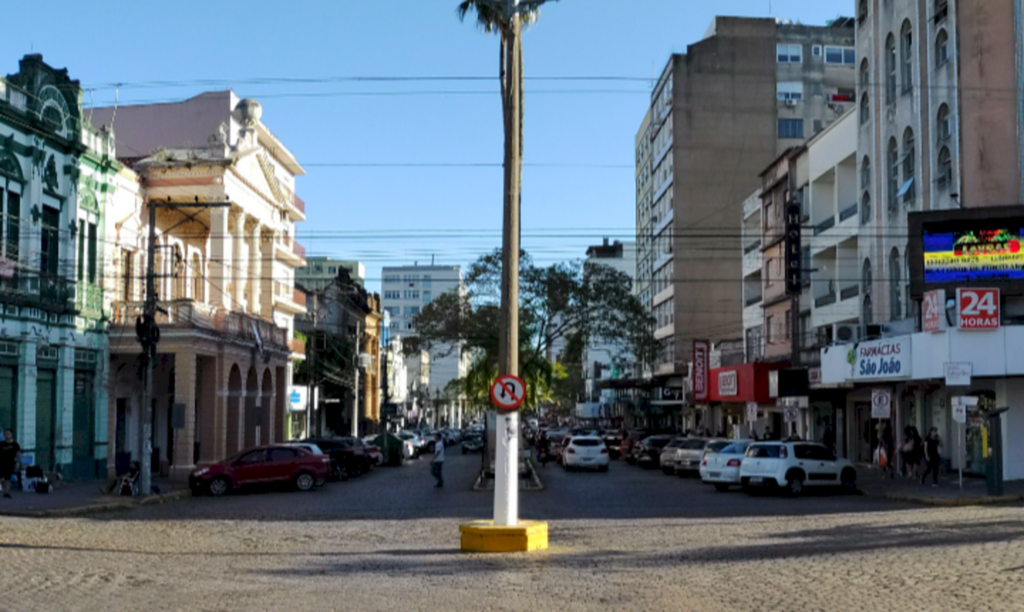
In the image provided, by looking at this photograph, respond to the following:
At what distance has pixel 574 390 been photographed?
511 feet

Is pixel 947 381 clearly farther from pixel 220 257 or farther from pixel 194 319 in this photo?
pixel 220 257

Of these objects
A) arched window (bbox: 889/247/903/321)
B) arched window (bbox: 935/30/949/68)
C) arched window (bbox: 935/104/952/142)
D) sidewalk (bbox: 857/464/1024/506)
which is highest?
arched window (bbox: 935/30/949/68)

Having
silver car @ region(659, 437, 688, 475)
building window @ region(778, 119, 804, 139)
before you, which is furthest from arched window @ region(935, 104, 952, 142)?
building window @ region(778, 119, 804, 139)

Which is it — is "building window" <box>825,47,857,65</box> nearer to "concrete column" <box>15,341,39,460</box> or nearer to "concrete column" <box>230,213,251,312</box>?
"concrete column" <box>230,213,251,312</box>

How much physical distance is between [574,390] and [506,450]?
138779mm

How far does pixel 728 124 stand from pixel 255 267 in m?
37.6

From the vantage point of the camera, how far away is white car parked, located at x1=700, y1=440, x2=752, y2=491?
3331cm

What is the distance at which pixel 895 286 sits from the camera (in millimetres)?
41312

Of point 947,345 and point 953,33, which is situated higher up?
point 953,33

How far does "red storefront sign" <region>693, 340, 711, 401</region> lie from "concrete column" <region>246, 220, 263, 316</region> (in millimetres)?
25353

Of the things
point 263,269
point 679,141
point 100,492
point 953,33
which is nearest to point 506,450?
point 100,492

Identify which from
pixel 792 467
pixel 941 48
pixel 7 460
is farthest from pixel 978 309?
pixel 7 460

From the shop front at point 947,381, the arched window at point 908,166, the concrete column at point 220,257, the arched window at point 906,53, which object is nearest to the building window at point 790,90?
the shop front at point 947,381

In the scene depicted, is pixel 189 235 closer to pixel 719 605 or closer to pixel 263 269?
pixel 263 269
